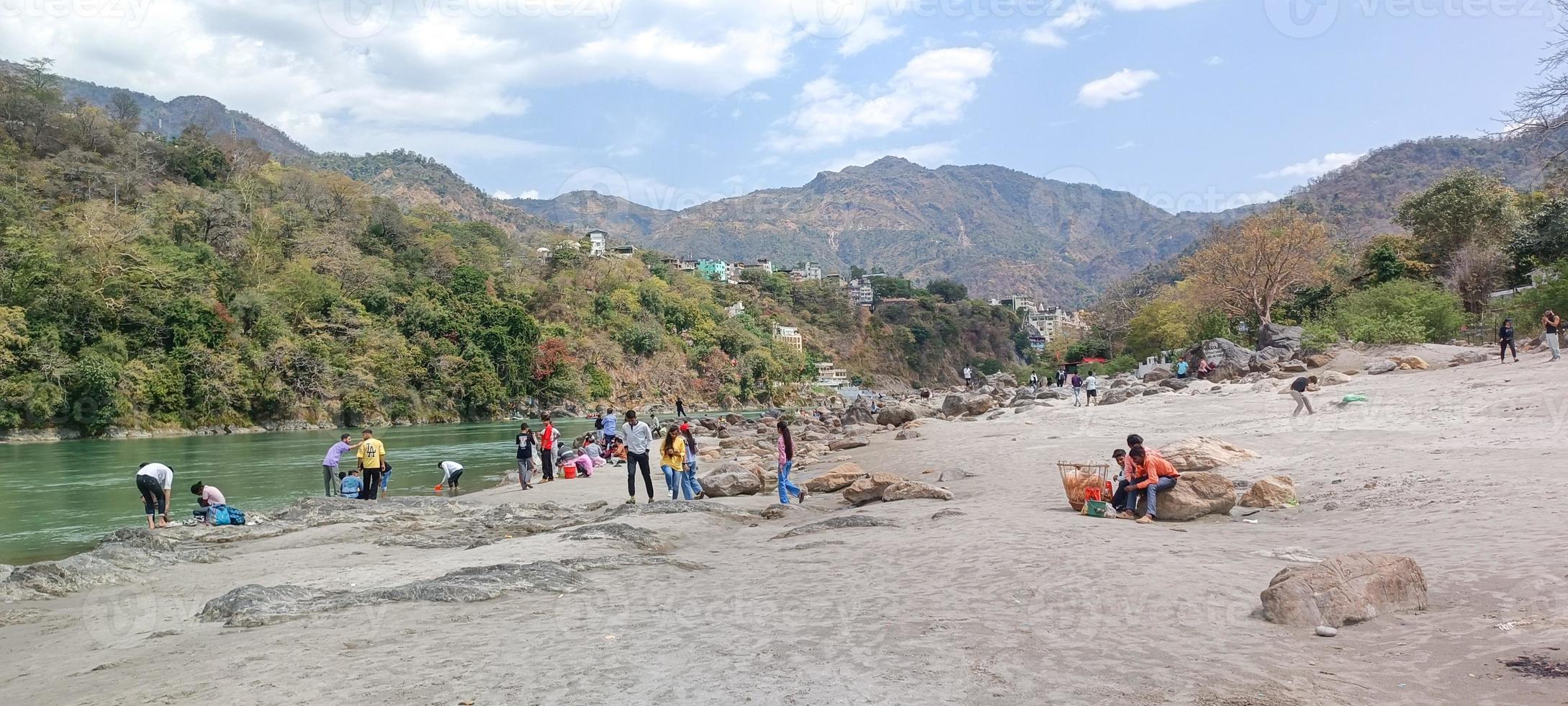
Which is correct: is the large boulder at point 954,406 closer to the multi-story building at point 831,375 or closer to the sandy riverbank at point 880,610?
the sandy riverbank at point 880,610

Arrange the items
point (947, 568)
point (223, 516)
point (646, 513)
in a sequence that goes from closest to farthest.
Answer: point (947, 568), point (646, 513), point (223, 516)

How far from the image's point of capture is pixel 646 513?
13750 millimetres

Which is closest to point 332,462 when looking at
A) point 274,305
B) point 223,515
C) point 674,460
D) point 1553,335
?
point 223,515

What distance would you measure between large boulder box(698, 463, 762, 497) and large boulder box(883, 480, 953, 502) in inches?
157

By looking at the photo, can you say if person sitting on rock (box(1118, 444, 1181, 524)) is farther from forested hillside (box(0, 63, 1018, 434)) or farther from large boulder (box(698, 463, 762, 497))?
forested hillside (box(0, 63, 1018, 434))

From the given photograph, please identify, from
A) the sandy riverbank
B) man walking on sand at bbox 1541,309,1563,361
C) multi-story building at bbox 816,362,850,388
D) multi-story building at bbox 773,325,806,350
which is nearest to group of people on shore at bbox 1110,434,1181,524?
the sandy riverbank

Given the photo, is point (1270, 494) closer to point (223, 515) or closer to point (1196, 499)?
point (1196, 499)

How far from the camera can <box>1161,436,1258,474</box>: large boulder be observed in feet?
44.5

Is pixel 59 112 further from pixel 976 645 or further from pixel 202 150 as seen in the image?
pixel 976 645

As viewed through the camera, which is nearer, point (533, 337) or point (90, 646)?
point (90, 646)

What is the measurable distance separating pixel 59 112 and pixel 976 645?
8760 centimetres

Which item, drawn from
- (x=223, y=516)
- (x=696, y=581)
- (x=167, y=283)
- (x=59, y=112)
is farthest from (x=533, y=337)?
(x=696, y=581)

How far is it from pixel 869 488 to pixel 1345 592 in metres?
8.79

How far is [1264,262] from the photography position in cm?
4309
